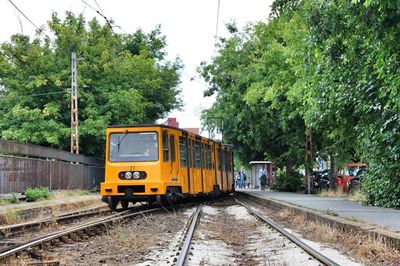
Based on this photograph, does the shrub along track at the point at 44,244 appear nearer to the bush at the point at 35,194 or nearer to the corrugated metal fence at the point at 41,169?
the corrugated metal fence at the point at 41,169

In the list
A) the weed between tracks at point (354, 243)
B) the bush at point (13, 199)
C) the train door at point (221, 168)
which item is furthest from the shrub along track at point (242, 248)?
the train door at point (221, 168)

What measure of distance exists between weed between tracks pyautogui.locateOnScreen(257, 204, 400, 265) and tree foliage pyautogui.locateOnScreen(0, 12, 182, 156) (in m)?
22.3

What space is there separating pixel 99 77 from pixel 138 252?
93.2ft

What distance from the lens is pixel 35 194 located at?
845 inches

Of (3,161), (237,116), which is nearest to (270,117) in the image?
(237,116)

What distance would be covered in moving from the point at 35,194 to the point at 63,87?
15.0m

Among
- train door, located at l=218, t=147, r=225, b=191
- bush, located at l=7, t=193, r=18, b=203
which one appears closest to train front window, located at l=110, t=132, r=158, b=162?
bush, located at l=7, t=193, r=18, b=203

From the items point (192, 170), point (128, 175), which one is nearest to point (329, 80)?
point (128, 175)

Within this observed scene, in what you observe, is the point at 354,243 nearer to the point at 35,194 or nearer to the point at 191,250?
the point at 191,250

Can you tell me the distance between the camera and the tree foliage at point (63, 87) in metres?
33.2

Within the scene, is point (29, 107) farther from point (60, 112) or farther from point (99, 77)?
point (99, 77)

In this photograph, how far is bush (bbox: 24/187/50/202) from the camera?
69.6 feet

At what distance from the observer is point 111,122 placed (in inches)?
1375

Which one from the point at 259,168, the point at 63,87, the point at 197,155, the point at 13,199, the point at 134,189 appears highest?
the point at 63,87
